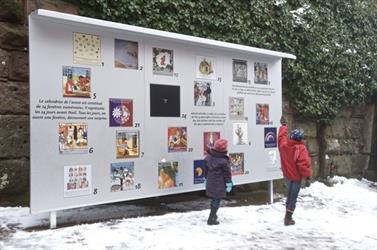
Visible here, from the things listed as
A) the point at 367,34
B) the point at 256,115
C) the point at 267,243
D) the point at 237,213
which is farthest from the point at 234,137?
the point at 367,34

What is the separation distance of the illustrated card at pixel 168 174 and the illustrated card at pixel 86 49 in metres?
1.83

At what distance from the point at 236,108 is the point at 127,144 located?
2.35 metres

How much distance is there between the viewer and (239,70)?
26.6 ft

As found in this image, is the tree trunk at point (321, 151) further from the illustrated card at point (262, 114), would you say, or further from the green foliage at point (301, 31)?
the illustrated card at point (262, 114)

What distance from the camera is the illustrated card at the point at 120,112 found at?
6324mm

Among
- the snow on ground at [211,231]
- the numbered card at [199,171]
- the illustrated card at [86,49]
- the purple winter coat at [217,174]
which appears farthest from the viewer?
the numbered card at [199,171]

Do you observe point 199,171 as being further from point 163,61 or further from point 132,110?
point 163,61

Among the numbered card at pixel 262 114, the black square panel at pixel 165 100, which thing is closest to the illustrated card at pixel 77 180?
the black square panel at pixel 165 100

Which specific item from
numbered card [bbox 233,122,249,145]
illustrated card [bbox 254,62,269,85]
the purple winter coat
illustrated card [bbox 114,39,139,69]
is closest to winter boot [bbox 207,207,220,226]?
the purple winter coat

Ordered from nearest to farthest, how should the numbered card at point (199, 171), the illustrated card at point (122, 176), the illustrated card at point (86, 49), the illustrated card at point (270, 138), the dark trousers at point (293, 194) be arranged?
1. the illustrated card at point (86, 49)
2. the illustrated card at point (122, 176)
3. the dark trousers at point (293, 194)
4. the numbered card at point (199, 171)
5. the illustrated card at point (270, 138)

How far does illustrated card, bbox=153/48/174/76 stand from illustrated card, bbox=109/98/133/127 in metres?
0.71

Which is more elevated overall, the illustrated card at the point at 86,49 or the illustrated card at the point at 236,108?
the illustrated card at the point at 86,49

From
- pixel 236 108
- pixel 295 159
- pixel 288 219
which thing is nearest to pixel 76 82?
pixel 236 108

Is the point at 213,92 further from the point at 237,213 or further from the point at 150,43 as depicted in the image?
the point at 237,213
